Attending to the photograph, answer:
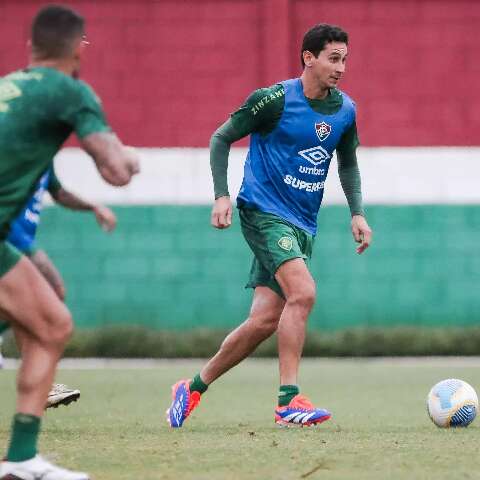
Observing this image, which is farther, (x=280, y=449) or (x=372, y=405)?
(x=372, y=405)

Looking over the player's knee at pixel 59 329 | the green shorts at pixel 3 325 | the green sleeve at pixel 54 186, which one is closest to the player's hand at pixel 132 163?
the player's knee at pixel 59 329

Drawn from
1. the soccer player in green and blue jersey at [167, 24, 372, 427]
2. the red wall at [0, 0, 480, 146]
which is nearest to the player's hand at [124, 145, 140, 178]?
the soccer player in green and blue jersey at [167, 24, 372, 427]

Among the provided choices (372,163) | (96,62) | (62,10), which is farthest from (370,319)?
(62,10)

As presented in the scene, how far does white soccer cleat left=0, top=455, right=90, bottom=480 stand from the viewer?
5.37 metres

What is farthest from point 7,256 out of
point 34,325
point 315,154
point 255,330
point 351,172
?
point 351,172

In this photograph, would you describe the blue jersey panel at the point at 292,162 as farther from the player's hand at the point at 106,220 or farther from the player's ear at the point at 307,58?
the player's hand at the point at 106,220

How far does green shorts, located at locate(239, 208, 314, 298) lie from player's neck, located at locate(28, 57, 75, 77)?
269 cm

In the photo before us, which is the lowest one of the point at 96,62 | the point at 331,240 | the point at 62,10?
the point at 331,240

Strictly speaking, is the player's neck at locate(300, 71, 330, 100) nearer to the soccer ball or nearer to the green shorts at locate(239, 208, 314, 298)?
the green shorts at locate(239, 208, 314, 298)

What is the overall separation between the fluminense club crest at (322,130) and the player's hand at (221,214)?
2.40 feet

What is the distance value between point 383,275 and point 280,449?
9757mm

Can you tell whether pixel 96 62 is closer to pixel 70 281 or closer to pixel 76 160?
pixel 76 160

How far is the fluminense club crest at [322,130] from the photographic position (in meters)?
8.24

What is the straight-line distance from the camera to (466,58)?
653 inches
